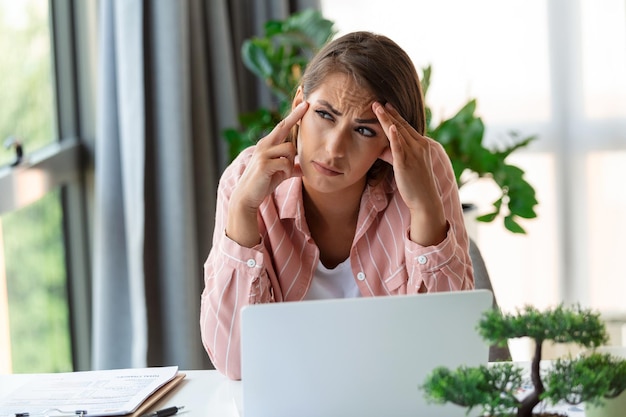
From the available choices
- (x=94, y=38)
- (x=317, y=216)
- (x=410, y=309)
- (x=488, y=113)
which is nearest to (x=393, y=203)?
(x=317, y=216)

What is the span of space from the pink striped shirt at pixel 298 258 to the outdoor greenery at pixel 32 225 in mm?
942

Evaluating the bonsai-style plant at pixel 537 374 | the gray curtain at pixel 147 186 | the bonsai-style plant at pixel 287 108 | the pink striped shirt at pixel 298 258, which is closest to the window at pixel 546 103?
the bonsai-style plant at pixel 287 108

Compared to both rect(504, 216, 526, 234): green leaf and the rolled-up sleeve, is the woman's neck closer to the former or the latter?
the rolled-up sleeve

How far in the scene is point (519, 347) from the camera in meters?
3.48

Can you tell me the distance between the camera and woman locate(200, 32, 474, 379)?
5.67 ft

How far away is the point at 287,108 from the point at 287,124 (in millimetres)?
1026

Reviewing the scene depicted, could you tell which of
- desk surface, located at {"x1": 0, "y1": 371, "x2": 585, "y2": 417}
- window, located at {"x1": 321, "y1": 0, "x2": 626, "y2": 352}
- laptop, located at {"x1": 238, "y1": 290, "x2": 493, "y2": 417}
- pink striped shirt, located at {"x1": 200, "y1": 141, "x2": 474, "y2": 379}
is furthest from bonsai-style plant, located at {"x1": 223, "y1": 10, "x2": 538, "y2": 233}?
laptop, located at {"x1": 238, "y1": 290, "x2": 493, "y2": 417}

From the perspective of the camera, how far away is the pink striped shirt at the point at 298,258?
1747mm

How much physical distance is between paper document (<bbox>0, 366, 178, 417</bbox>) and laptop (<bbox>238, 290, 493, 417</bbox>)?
1.00ft

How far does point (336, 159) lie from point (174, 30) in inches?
47.6

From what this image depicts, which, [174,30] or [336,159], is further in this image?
[174,30]

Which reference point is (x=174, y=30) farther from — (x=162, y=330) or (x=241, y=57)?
(x=162, y=330)

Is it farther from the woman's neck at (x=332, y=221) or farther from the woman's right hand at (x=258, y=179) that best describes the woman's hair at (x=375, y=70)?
the woman's neck at (x=332, y=221)

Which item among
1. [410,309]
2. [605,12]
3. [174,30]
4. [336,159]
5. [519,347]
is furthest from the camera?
[519,347]
